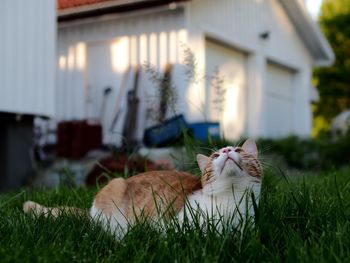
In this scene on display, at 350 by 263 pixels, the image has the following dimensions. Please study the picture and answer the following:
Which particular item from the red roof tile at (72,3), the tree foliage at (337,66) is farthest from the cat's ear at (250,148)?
the tree foliage at (337,66)

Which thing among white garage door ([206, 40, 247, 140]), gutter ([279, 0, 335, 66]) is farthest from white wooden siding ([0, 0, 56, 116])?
gutter ([279, 0, 335, 66])

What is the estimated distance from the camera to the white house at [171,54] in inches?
377

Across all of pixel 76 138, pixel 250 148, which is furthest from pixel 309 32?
pixel 250 148

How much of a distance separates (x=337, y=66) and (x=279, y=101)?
10255 millimetres

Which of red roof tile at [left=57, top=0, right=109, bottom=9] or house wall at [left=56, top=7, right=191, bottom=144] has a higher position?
red roof tile at [left=57, top=0, right=109, bottom=9]

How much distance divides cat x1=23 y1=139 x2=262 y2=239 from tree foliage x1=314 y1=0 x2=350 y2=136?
67.8 ft

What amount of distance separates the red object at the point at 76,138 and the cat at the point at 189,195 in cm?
633

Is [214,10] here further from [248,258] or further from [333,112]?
[333,112]

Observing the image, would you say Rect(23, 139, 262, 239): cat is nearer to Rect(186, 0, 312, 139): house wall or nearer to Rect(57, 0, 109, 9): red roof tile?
Rect(186, 0, 312, 139): house wall

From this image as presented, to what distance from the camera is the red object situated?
9.14 m

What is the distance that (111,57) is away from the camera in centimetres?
1043

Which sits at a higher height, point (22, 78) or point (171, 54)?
point (171, 54)

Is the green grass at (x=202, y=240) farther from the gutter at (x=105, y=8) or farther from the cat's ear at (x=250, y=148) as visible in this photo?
the gutter at (x=105, y=8)

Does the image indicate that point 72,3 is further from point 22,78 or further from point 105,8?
point 22,78
